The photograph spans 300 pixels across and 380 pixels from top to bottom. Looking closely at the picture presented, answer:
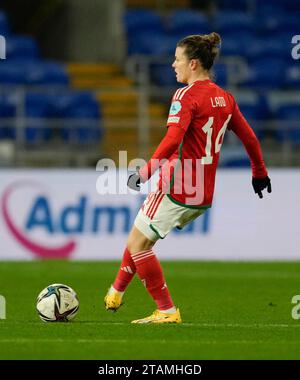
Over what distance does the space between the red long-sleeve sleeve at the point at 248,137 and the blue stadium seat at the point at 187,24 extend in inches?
541

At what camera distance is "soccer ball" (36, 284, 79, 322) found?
29.4 ft

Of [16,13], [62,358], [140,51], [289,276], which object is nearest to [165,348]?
[62,358]

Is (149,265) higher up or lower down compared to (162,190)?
lower down

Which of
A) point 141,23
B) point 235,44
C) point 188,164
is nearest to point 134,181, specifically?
point 188,164

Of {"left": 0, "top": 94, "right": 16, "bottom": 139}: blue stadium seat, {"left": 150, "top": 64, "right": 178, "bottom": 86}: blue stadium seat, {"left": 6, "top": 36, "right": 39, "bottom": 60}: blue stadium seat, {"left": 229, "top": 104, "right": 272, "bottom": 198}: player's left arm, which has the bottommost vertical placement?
{"left": 229, "top": 104, "right": 272, "bottom": 198}: player's left arm

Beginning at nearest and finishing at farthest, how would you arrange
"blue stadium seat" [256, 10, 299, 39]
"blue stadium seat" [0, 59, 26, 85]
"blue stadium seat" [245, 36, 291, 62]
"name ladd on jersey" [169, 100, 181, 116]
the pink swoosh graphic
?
"name ladd on jersey" [169, 100, 181, 116]
the pink swoosh graphic
"blue stadium seat" [0, 59, 26, 85]
"blue stadium seat" [245, 36, 291, 62]
"blue stadium seat" [256, 10, 299, 39]

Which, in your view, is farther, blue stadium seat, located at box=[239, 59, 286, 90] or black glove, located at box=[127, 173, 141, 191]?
blue stadium seat, located at box=[239, 59, 286, 90]

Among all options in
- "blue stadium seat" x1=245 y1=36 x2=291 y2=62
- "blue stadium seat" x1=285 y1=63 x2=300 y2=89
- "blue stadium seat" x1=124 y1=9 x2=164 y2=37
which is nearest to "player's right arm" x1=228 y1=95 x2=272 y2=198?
"blue stadium seat" x1=285 y1=63 x2=300 y2=89

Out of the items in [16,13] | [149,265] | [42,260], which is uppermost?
[16,13]

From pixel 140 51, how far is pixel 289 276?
924cm

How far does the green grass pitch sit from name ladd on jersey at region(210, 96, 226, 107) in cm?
168

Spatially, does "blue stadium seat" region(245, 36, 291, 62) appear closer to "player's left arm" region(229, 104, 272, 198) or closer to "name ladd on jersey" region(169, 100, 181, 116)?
"player's left arm" region(229, 104, 272, 198)

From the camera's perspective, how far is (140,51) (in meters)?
22.5

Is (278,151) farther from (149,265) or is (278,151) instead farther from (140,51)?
(149,265)
